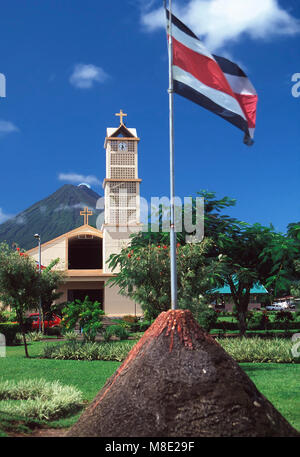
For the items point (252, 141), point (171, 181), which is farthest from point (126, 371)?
point (252, 141)

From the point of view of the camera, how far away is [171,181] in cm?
809

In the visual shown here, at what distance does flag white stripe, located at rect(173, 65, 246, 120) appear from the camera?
859 centimetres

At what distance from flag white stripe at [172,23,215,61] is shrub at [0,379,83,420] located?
685 cm

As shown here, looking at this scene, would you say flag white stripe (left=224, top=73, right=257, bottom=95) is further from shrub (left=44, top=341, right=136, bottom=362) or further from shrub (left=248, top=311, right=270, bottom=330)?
shrub (left=248, top=311, right=270, bottom=330)

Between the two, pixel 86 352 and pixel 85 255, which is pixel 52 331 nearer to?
pixel 86 352

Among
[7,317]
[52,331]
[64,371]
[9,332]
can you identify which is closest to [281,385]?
[64,371]

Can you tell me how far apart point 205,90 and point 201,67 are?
477mm

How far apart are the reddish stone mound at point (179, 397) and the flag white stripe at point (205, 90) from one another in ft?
13.0

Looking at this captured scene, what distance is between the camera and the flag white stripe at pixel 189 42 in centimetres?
874

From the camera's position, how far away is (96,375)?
14312mm

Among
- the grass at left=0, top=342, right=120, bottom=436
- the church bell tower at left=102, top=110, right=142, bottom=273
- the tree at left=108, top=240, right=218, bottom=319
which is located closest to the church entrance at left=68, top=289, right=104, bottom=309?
the church bell tower at left=102, top=110, right=142, bottom=273

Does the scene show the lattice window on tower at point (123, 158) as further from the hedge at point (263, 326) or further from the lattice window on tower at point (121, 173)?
the hedge at point (263, 326)
